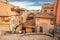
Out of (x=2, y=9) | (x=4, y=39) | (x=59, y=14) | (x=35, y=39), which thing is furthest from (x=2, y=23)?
(x=59, y=14)

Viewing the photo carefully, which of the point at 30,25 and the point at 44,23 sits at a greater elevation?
the point at 44,23

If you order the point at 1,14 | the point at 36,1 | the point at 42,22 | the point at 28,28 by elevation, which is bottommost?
the point at 28,28

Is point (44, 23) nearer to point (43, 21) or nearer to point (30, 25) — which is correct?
point (43, 21)

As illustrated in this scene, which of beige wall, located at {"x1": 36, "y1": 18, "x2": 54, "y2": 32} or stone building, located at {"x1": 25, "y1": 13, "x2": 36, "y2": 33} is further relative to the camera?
stone building, located at {"x1": 25, "y1": 13, "x2": 36, "y2": 33}

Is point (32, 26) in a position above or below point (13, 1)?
below

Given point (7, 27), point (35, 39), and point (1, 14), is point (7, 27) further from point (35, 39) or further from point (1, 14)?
point (35, 39)

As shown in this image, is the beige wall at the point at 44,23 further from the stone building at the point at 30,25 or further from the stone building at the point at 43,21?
the stone building at the point at 30,25

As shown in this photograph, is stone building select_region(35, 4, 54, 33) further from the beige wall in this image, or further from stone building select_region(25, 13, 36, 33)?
stone building select_region(25, 13, 36, 33)

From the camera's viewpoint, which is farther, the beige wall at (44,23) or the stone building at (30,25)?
the stone building at (30,25)

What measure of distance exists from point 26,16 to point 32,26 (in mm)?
1271

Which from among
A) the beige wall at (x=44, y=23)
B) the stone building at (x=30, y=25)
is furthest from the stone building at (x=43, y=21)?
the stone building at (x=30, y=25)

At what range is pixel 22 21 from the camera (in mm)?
7340

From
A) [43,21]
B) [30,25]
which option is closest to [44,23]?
[43,21]

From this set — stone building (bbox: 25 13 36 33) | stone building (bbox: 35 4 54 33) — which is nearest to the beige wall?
stone building (bbox: 35 4 54 33)
